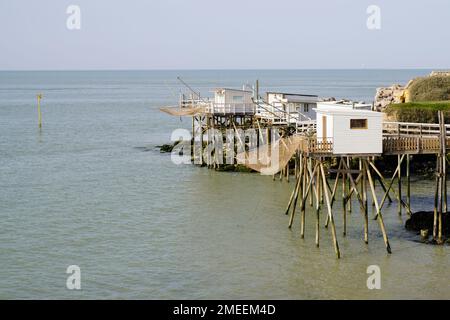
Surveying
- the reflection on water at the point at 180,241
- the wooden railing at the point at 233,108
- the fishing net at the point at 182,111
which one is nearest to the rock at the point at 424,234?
the reflection on water at the point at 180,241

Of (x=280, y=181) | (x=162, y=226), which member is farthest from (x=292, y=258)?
(x=280, y=181)

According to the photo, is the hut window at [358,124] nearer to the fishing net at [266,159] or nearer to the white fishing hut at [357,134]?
the white fishing hut at [357,134]

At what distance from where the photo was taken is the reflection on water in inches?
1016

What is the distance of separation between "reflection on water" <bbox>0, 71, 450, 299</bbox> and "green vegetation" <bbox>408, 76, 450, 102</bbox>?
69.8 ft

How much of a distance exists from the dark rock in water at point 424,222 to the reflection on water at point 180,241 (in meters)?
0.64

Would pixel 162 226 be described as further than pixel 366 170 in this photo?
Yes

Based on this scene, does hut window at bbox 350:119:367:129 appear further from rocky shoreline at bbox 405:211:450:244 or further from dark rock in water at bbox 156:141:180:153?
dark rock in water at bbox 156:141:180:153

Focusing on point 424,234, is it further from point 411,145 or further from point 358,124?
point 358,124

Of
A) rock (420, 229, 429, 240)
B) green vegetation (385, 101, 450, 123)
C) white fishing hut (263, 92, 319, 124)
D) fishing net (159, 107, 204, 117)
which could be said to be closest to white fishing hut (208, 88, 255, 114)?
fishing net (159, 107, 204, 117)

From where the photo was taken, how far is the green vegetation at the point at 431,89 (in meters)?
61.5

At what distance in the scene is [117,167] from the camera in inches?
2061

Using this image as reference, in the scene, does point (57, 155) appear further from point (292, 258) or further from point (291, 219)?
point (292, 258)
